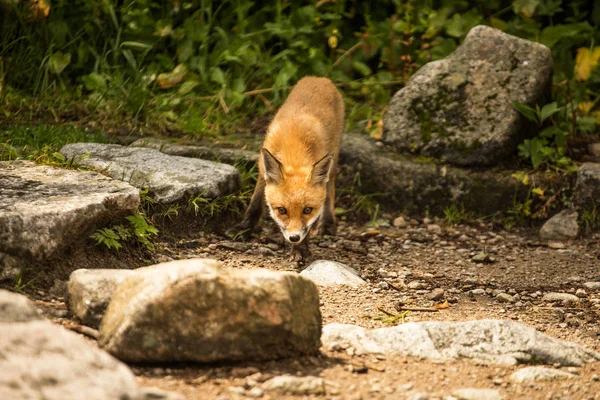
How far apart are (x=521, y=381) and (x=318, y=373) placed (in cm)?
83

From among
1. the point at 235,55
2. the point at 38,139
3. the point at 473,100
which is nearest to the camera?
the point at 38,139

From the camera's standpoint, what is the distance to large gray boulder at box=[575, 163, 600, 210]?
5656 mm

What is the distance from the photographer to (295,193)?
491cm

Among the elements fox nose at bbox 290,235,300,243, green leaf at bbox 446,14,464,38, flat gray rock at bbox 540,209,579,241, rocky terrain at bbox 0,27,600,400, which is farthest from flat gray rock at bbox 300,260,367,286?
green leaf at bbox 446,14,464,38

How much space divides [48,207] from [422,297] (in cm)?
218

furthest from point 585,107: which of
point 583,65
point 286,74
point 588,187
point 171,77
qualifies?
point 171,77

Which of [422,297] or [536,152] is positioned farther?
[536,152]

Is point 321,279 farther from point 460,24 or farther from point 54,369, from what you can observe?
point 460,24

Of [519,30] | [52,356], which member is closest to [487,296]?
[52,356]

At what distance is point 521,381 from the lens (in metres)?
2.96

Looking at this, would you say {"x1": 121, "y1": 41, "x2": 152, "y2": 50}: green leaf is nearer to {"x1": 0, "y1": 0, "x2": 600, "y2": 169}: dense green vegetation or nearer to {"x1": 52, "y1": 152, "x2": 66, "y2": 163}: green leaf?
{"x1": 0, "y1": 0, "x2": 600, "y2": 169}: dense green vegetation

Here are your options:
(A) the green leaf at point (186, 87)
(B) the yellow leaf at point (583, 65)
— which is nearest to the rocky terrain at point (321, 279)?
(B) the yellow leaf at point (583, 65)

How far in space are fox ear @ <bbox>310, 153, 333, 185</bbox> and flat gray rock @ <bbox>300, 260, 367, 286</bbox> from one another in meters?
0.62

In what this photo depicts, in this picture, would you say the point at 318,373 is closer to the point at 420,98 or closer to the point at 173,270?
the point at 173,270
